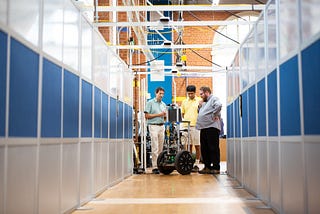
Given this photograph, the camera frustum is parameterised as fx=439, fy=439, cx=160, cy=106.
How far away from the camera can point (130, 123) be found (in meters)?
7.80

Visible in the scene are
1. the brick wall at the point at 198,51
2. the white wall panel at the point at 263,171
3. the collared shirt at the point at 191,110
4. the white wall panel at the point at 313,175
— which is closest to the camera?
the white wall panel at the point at 313,175

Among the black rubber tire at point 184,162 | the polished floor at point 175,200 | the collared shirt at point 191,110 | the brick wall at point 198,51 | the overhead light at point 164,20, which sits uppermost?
the brick wall at point 198,51

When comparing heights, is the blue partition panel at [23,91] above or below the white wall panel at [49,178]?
above

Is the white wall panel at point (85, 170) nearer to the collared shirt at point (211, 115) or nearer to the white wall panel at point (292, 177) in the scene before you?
the white wall panel at point (292, 177)

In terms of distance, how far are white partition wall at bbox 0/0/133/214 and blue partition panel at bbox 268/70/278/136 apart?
1699mm

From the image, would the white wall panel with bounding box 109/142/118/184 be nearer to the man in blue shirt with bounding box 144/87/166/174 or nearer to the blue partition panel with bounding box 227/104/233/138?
the blue partition panel with bounding box 227/104/233/138

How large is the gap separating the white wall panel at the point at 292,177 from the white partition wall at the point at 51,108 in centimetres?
168

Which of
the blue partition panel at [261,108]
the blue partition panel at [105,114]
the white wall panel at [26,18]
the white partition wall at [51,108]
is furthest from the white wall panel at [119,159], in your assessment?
the white wall panel at [26,18]

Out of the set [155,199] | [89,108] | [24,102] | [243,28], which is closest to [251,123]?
[155,199]

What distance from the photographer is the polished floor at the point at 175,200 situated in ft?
12.8

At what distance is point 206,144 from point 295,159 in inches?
194

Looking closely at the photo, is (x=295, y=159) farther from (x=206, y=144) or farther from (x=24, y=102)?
(x=206, y=144)

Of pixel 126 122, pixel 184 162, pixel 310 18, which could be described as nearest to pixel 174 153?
pixel 184 162

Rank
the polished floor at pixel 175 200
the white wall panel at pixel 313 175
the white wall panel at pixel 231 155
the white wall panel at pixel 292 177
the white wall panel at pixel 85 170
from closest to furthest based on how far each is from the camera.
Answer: the white wall panel at pixel 313 175 → the white wall panel at pixel 292 177 → the polished floor at pixel 175 200 → the white wall panel at pixel 85 170 → the white wall panel at pixel 231 155
